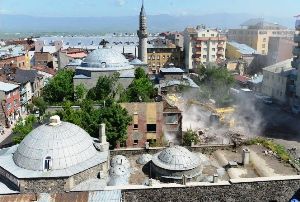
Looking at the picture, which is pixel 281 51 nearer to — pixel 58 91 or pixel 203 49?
pixel 203 49

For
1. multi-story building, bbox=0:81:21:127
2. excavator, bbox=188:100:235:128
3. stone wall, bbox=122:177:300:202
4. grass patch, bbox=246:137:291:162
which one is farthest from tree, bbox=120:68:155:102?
stone wall, bbox=122:177:300:202

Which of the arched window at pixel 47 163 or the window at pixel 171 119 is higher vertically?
the arched window at pixel 47 163

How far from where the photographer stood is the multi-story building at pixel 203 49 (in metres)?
94.8

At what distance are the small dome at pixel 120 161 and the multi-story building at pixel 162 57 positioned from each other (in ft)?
236

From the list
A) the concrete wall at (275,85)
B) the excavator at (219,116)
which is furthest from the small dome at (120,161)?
the concrete wall at (275,85)

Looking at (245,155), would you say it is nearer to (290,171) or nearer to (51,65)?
(290,171)

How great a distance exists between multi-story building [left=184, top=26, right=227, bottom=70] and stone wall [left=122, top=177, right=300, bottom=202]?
73704mm

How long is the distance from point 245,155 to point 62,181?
13.4m

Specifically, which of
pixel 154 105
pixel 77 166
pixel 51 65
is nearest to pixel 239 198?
pixel 77 166

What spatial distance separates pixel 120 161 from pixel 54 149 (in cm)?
532

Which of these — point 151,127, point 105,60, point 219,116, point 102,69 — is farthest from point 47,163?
point 219,116

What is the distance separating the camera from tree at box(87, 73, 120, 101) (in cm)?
4450

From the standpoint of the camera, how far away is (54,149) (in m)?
22.8

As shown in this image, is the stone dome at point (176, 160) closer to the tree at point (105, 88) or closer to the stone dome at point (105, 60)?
the tree at point (105, 88)
